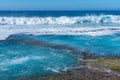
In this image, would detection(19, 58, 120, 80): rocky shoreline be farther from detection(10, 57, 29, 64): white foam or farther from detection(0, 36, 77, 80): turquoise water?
detection(10, 57, 29, 64): white foam

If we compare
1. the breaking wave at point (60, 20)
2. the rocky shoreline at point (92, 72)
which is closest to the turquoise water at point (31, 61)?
the rocky shoreline at point (92, 72)

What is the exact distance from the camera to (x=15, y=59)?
59.9 ft

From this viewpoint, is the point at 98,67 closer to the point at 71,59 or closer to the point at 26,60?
the point at 71,59

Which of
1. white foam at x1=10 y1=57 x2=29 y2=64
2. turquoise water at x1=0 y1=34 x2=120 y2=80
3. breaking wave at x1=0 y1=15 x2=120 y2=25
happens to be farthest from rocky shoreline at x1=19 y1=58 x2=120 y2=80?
breaking wave at x1=0 y1=15 x2=120 y2=25

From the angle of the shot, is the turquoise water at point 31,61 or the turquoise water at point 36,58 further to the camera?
the turquoise water at point 36,58

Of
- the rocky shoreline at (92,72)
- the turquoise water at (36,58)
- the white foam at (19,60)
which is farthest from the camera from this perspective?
the white foam at (19,60)

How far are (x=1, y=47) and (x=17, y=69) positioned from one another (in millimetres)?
7731

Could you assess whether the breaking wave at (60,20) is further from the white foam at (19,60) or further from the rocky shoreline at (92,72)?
the rocky shoreline at (92,72)

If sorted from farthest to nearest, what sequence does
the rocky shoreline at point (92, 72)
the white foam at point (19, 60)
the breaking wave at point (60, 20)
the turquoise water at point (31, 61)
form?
the breaking wave at point (60, 20) < the white foam at point (19, 60) < the turquoise water at point (31, 61) < the rocky shoreline at point (92, 72)

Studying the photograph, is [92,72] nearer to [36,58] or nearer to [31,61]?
[31,61]

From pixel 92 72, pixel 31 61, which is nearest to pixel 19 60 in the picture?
pixel 31 61

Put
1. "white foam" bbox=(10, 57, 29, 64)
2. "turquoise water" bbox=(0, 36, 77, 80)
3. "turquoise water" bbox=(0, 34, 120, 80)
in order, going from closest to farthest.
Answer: "turquoise water" bbox=(0, 36, 77, 80) < "turquoise water" bbox=(0, 34, 120, 80) < "white foam" bbox=(10, 57, 29, 64)

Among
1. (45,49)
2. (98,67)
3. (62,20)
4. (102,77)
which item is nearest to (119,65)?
(98,67)

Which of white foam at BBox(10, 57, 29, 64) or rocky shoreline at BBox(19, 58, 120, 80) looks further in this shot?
white foam at BBox(10, 57, 29, 64)
